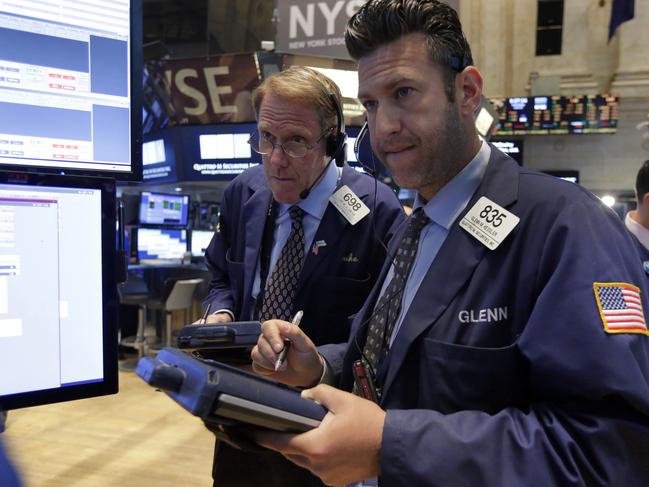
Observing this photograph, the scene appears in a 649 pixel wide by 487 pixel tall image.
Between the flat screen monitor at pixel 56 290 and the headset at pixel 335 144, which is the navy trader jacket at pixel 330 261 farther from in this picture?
the flat screen monitor at pixel 56 290

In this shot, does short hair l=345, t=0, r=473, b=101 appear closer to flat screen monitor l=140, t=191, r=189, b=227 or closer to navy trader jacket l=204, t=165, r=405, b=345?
navy trader jacket l=204, t=165, r=405, b=345

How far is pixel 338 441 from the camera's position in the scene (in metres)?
0.69

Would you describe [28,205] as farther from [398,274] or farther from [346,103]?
[346,103]

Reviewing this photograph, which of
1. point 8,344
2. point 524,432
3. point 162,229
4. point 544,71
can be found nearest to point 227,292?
point 8,344

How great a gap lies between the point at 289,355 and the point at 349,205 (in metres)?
0.63

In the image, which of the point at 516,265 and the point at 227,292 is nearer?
the point at 516,265

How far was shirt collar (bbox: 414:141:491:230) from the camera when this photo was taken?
3.42 feet

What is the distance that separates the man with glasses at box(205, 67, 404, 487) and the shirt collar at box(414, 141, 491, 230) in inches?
19.0

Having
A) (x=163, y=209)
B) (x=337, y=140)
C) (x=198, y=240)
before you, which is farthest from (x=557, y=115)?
(x=337, y=140)

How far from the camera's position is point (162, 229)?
23.2 feet

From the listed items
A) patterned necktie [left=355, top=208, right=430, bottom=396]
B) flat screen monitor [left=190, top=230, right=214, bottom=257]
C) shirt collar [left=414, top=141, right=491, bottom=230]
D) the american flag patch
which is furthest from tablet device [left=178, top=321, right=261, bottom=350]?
flat screen monitor [left=190, top=230, right=214, bottom=257]

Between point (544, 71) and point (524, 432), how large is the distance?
11187mm

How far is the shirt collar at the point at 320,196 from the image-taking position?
5.53 feet

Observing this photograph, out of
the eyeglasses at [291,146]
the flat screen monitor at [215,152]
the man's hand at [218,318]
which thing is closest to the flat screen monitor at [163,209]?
the flat screen monitor at [215,152]
